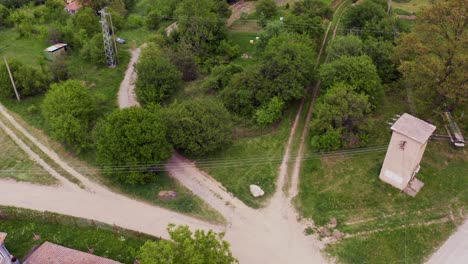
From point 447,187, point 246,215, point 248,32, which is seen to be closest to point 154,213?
point 246,215

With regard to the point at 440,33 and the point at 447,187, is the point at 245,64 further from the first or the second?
the point at 447,187

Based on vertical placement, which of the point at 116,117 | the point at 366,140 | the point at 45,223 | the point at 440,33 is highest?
the point at 440,33

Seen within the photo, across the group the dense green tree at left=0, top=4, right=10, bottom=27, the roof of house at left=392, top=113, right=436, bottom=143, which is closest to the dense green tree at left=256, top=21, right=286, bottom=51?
the roof of house at left=392, top=113, right=436, bottom=143

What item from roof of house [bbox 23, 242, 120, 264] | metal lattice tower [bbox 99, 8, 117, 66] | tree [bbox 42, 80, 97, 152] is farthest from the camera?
metal lattice tower [bbox 99, 8, 117, 66]

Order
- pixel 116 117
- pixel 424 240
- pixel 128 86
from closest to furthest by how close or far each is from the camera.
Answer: pixel 424 240
pixel 116 117
pixel 128 86

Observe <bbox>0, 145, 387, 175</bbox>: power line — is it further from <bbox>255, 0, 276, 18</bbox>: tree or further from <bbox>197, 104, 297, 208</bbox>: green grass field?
<bbox>255, 0, 276, 18</bbox>: tree

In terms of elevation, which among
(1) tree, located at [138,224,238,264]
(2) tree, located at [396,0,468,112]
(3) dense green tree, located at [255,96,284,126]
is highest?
(2) tree, located at [396,0,468,112]
